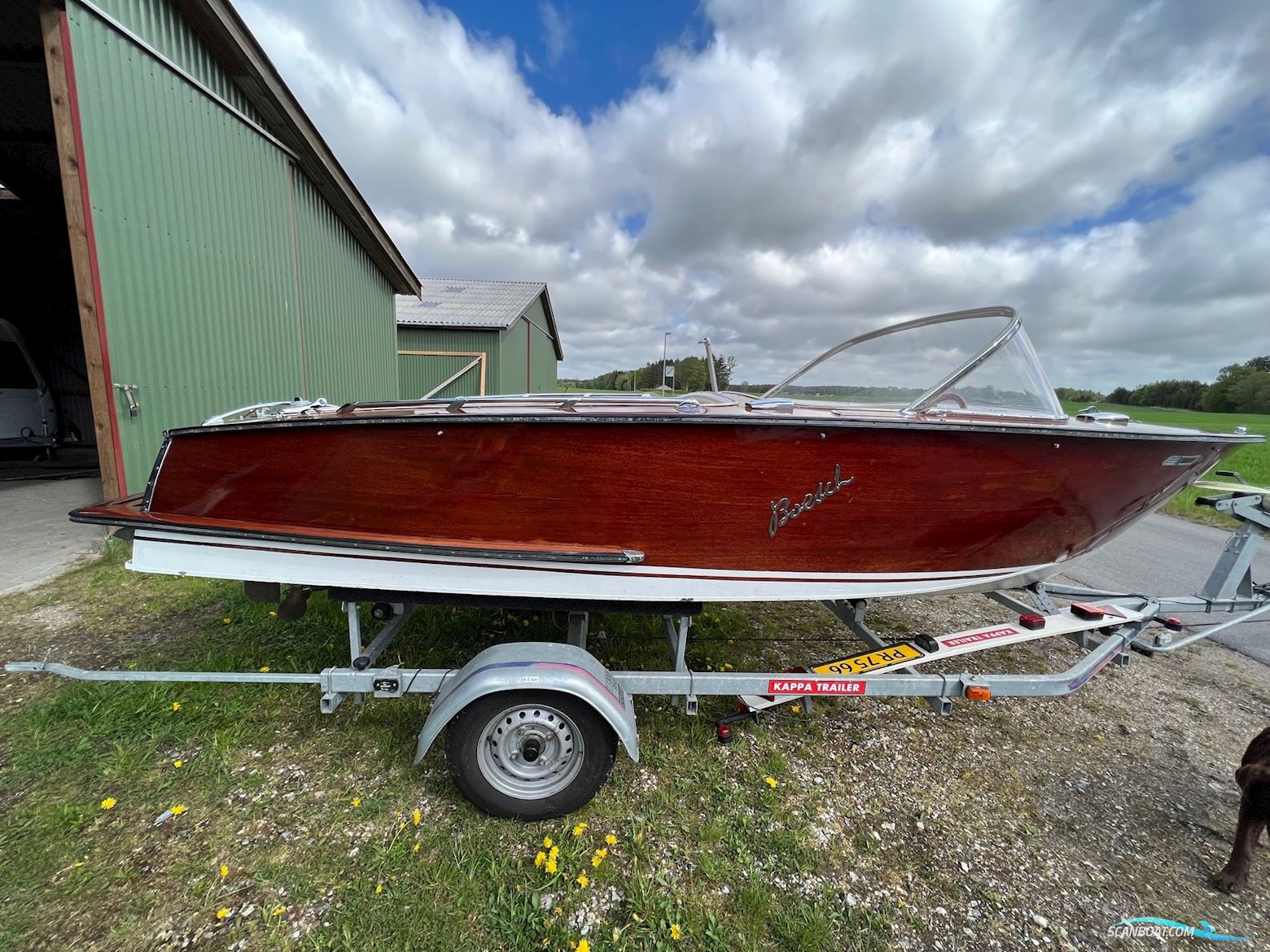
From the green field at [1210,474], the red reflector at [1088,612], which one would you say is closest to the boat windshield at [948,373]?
the green field at [1210,474]

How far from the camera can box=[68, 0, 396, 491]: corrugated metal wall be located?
418cm

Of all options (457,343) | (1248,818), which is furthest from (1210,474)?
(457,343)

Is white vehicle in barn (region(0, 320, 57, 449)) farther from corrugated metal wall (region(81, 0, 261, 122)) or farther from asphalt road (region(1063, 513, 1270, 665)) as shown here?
asphalt road (region(1063, 513, 1270, 665))

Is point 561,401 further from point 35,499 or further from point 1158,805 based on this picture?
point 35,499

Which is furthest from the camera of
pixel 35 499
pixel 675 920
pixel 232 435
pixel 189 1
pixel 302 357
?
pixel 302 357

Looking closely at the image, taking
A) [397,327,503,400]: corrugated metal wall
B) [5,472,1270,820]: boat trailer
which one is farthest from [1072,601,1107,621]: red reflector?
[397,327,503,400]: corrugated metal wall

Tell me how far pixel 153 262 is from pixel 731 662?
19.6 feet

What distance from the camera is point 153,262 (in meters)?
4.58

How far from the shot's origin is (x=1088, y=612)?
244 centimetres

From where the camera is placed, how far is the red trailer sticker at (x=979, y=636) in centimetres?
228

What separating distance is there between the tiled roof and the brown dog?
12872 mm

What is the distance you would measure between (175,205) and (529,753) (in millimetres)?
6020

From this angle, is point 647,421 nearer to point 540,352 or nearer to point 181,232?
point 181,232

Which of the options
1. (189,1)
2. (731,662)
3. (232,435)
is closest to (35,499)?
(189,1)
